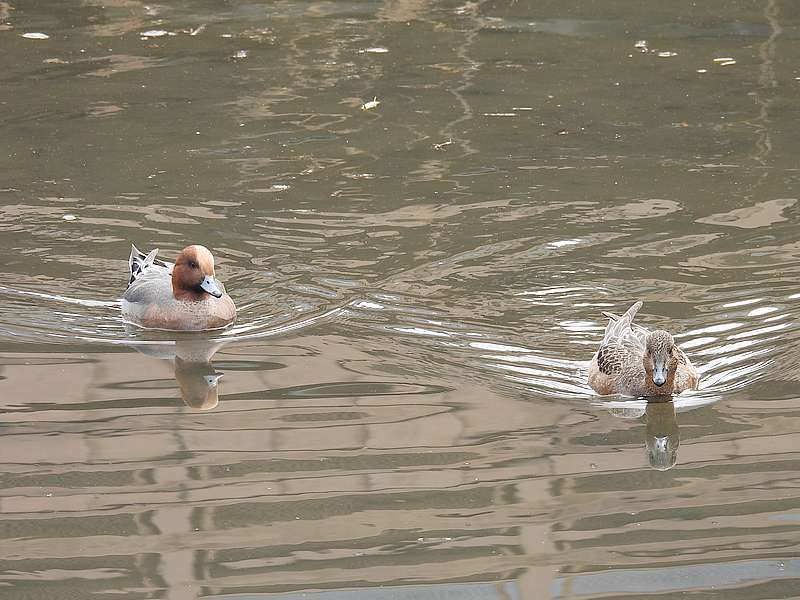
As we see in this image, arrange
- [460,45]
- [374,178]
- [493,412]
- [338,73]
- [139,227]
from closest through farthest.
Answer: [493,412]
[139,227]
[374,178]
[338,73]
[460,45]

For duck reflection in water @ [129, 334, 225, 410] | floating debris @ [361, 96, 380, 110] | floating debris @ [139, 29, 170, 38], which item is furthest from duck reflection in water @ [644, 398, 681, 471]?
floating debris @ [139, 29, 170, 38]

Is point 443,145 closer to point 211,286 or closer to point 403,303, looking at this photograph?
point 403,303

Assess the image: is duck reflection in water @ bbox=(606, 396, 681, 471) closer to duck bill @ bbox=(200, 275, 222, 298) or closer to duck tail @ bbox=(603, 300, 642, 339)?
duck tail @ bbox=(603, 300, 642, 339)

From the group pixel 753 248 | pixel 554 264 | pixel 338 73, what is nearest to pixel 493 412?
pixel 554 264

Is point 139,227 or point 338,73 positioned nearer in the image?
point 139,227

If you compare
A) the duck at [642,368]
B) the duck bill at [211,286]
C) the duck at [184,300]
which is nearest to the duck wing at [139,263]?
the duck at [184,300]

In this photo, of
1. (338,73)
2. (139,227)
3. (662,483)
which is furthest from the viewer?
(338,73)

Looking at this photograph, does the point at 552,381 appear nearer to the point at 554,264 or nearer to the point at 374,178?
the point at 554,264

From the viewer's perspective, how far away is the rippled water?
6.39 metres

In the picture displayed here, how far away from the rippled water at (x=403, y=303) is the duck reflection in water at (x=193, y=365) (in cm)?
3

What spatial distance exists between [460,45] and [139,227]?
5.66 metres

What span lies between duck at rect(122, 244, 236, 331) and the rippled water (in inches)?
5.8

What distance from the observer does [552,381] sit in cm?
813

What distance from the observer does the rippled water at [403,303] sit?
6.39 meters
